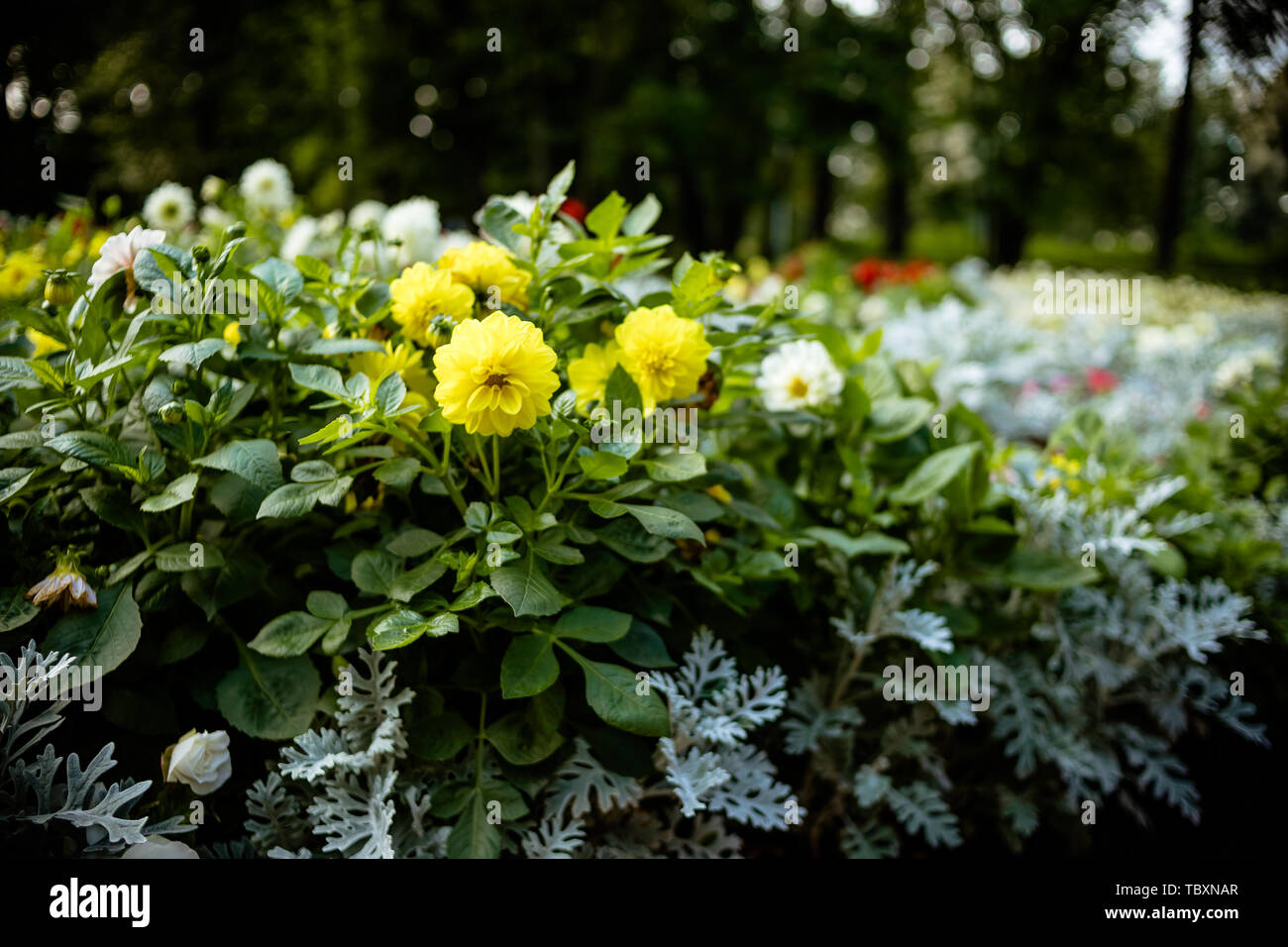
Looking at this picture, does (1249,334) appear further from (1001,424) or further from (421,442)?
(421,442)

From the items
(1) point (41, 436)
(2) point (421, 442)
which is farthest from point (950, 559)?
(1) point (41, 436)

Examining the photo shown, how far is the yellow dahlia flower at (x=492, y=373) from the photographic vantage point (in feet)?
3.68

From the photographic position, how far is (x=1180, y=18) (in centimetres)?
199

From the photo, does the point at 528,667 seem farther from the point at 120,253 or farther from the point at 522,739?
the point at 120,253

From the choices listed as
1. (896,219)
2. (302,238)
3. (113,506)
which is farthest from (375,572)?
(896,219)

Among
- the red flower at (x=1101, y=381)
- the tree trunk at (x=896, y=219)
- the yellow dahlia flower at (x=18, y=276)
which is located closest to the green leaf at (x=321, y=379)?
the yellow dahlia flower at (x=18, y=276)

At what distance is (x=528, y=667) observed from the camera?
1.24m

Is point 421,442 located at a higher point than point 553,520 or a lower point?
higher

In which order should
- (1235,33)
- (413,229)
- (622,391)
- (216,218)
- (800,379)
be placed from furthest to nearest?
(216,218)
(413,229)
(1235,33)
(800,379)
(622,391)

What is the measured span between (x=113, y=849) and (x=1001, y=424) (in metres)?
2.97

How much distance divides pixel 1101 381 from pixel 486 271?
339cm

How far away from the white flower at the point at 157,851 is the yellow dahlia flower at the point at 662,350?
92cm

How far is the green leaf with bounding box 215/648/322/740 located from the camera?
1282 millimetres

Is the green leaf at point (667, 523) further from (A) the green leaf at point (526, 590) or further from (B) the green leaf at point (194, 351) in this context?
(B) the green leaf at point (194, 351)
